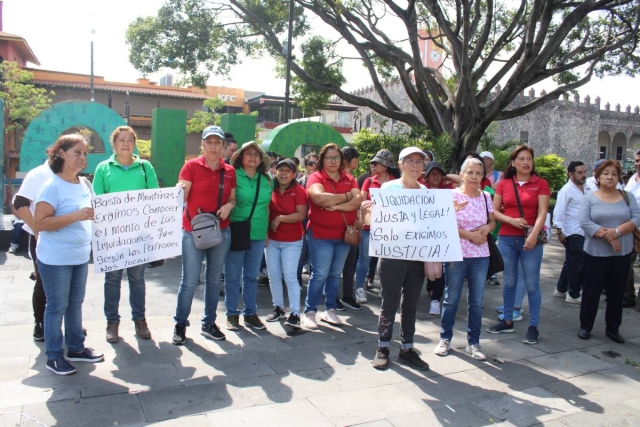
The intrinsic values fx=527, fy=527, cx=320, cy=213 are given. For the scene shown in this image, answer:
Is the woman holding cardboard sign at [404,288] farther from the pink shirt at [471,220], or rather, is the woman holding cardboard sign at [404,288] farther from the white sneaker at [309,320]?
the white sneaker at [309,320]

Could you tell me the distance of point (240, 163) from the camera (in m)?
5.21

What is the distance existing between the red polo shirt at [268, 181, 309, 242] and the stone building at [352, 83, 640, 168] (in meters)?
37.2

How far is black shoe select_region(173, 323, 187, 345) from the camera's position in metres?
4.81

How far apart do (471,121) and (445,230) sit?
10.7 metres

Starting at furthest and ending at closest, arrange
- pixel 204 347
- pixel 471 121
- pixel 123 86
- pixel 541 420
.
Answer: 1. pixel 123 86
2. pixel 471 121
3. pixel 204 347
4. pixel 541 420

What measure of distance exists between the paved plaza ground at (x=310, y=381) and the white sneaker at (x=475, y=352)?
6 cm

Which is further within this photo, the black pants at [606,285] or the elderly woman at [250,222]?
the black pants at [606,285]

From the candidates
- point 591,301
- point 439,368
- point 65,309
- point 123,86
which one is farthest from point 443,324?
point 123,86

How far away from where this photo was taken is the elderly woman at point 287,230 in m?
5.36

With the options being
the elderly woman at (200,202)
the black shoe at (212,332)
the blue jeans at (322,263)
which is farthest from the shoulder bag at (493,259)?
the black shoe at (212,332)

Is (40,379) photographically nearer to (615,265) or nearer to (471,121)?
(615,265)

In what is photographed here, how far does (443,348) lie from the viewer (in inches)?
190

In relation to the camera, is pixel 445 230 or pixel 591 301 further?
pixel 591 301

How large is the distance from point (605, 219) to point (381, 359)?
2803 mm
